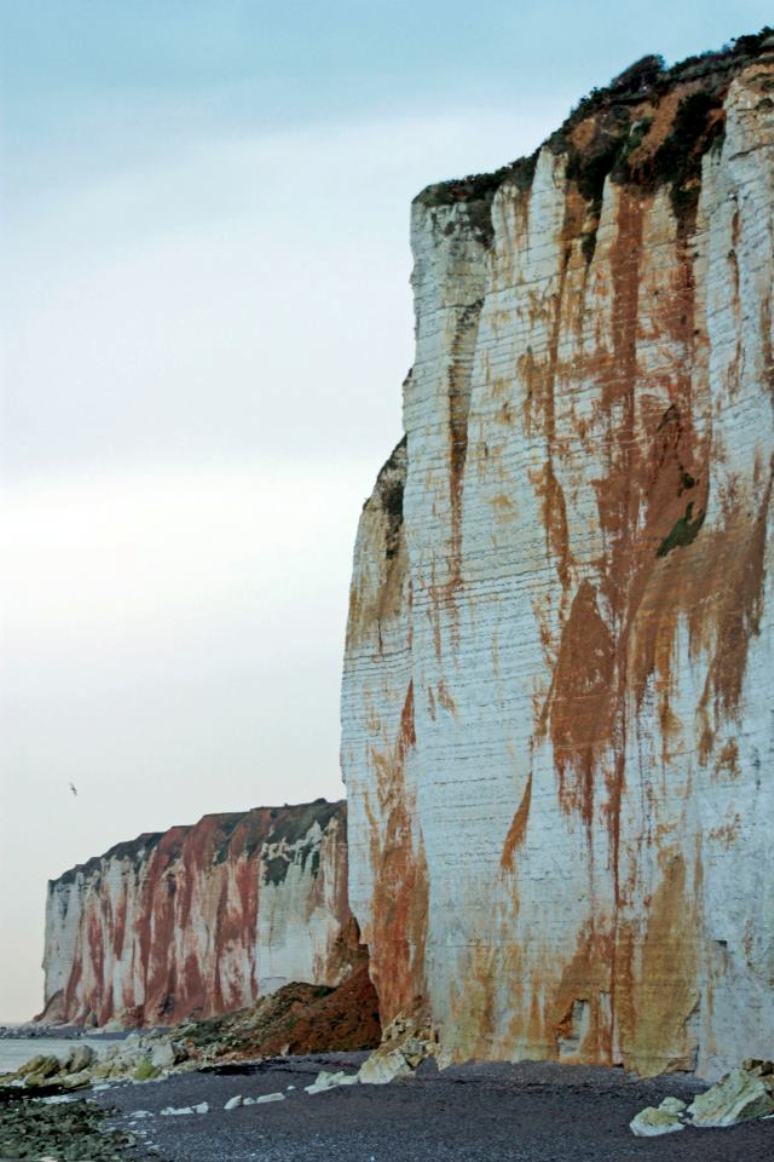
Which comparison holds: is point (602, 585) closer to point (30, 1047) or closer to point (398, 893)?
point (398, 893)

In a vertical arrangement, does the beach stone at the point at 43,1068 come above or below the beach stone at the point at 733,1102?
below

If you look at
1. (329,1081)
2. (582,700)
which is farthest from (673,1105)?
(329,1081)

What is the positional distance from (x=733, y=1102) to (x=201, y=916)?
2214 inches

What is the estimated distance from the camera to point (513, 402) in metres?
28.0

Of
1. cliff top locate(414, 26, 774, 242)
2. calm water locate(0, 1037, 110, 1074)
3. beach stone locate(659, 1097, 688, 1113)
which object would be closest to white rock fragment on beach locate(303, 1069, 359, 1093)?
beach stone locate(659, 1097, 688, 1113)

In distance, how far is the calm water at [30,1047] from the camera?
2364 inches

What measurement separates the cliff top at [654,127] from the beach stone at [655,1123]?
11377mm

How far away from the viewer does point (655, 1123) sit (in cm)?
1978

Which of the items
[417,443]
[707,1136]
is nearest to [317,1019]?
[417,443]

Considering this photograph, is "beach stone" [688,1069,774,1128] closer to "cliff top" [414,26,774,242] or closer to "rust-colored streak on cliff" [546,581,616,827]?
"rust-colored streak on cliff" [546,581,616,827]

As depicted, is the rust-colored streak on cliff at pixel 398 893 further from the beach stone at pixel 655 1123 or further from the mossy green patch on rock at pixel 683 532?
the beach stone at pixel 655 1123

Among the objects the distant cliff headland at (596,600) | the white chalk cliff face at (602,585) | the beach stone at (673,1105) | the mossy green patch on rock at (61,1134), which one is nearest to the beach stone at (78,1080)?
the mossy green patch on rock at (61,1134)

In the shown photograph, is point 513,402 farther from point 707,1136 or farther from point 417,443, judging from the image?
point 707,1136

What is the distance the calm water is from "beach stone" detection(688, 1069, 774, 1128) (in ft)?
119
